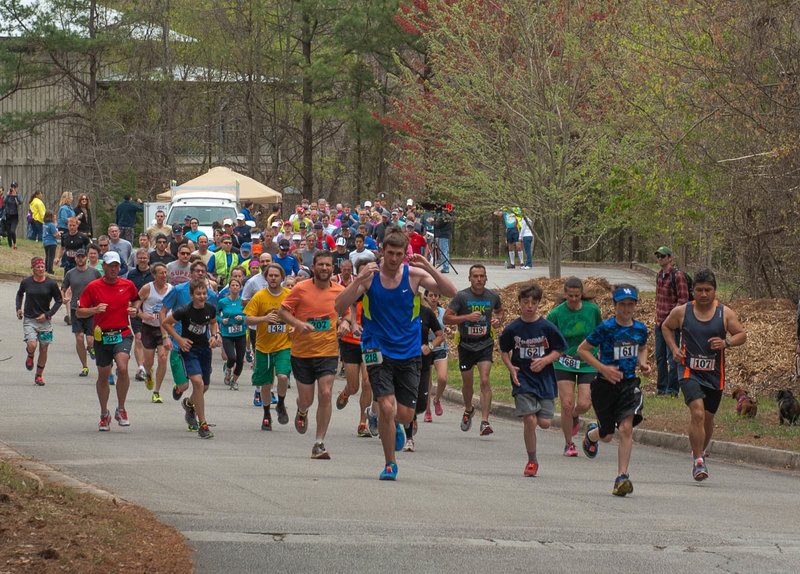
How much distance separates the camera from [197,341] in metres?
13.8

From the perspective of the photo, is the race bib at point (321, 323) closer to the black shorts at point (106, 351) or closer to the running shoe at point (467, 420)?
the black shorts at point (106, 351)

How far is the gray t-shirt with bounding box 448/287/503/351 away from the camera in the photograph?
47.2 ft

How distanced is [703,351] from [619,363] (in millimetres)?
781

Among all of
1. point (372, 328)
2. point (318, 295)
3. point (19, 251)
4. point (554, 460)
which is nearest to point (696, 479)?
point (554, 460)

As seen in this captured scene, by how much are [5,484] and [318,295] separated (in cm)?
458

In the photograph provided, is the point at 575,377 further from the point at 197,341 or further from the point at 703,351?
the point at 197,341

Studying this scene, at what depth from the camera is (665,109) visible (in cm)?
1992

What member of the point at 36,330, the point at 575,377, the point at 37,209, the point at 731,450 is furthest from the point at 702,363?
Answer: the point at 37,209

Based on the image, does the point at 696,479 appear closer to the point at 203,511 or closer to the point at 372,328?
the point at 372,328

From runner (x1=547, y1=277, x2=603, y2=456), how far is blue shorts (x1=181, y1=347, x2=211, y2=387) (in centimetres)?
372

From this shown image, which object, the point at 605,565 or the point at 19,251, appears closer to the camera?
the point at 605,565

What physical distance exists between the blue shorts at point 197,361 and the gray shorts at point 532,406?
3697 millimetres

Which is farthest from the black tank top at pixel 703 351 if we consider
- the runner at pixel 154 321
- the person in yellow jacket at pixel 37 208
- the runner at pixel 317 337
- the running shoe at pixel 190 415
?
the person in yellow jacket at pixel 37 208

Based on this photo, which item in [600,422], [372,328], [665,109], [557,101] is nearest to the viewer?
[372,328]
